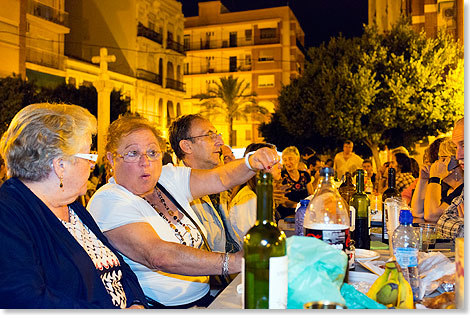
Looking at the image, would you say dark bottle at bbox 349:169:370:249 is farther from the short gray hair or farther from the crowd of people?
the short gray hair

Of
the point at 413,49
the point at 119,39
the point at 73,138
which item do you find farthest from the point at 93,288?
the point at 119,39

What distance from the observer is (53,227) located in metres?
1.65

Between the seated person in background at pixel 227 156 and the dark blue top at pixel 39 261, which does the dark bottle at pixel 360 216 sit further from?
the seated person in background at pixel 227 156

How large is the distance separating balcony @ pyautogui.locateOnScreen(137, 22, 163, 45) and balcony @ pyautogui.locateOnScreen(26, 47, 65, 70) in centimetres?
822

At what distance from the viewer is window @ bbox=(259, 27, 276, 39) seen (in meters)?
40.8

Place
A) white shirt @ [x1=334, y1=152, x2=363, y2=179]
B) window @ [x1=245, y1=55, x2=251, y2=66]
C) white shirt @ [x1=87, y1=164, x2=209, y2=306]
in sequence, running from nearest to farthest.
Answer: white shirt @ [x1=87, y1=164, x2=209, y2=306] < white shirt @ [x1=334, y1=152, x2=363, y2=179] < window @ [x1=245, y1=55, x2=251, y2=66]

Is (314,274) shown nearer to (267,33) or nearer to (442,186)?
(442,186)

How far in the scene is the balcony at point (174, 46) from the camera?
34.2 m

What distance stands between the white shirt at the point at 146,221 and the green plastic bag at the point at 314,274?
1.08 meters

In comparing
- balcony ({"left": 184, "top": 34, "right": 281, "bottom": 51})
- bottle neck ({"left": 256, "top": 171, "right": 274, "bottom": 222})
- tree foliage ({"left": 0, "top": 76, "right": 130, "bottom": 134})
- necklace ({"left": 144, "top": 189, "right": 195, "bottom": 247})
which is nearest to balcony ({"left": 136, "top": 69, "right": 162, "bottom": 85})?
tree foliage ({"left": 0, "top": 76, "right": 130, "bottom": 134})

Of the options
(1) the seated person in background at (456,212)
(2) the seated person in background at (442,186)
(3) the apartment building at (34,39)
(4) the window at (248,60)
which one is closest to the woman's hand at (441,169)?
(2) the seated person in background at (442,186)

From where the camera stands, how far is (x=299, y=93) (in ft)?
56.0

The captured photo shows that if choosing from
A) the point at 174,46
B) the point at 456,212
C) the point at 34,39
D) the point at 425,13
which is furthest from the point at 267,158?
the point at 174,46

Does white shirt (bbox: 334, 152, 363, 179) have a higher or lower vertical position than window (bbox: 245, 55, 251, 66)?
lower
